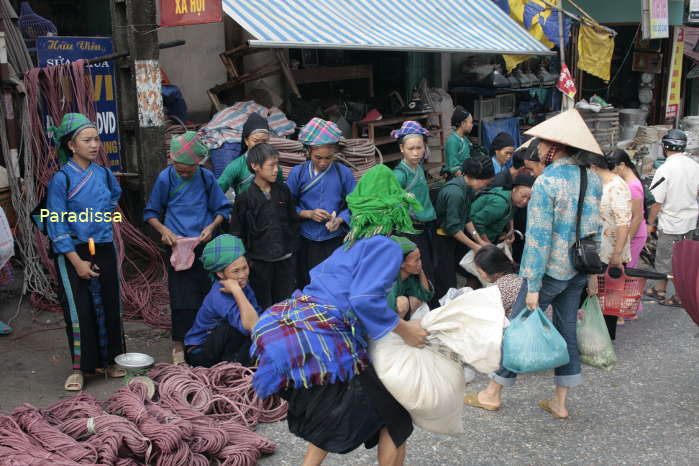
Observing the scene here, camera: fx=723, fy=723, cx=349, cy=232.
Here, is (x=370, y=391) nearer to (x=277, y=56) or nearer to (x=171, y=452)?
(x=171, y=452)

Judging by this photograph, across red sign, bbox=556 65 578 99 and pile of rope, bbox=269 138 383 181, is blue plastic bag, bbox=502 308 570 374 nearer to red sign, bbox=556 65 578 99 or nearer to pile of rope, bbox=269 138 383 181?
pile of rope, bbox=269 138 383 181

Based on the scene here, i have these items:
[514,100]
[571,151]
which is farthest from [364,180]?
[514,100]

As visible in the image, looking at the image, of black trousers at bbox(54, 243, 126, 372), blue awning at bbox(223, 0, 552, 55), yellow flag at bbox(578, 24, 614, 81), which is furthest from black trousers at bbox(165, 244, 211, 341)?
yellow flag at bbox(578, 24, 614, 81)

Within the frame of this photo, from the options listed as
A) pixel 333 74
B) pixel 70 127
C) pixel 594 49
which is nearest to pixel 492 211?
pixel 70 127

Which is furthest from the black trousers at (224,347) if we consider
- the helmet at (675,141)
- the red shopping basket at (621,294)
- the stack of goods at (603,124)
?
the stack of goods at (603,124)

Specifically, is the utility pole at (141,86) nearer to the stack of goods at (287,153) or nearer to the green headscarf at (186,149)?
the green headscarf at (186,149)

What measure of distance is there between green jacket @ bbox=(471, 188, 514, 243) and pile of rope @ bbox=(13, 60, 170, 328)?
9.16 ft

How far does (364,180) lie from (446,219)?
2117mm

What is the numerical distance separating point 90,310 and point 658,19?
1042 centimetres

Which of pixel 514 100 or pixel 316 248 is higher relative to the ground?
pixel 514 100

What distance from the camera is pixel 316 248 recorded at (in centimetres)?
568

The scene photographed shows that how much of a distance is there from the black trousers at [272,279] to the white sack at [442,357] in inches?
92.2

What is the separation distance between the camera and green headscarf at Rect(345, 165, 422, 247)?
3.46 metres

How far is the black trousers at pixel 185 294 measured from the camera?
5293 mm
